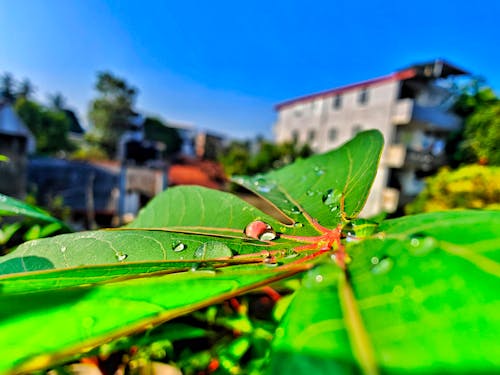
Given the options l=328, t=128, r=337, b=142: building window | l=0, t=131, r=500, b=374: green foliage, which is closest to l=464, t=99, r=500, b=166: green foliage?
l=328, t=128, r=337, b=142: building window

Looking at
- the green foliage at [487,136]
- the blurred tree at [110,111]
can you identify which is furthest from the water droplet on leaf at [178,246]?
the blurred tree at [110,111]

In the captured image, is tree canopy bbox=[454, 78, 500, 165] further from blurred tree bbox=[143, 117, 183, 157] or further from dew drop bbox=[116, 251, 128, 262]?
blurred tree bbox=[143, 117, 183, 157]

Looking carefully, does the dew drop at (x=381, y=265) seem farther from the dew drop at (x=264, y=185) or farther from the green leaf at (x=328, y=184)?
the dew drop at (x=264, y=185)

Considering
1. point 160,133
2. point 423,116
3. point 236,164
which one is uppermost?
point 160,133

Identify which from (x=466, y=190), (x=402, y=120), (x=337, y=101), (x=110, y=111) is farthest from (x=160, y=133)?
(x=466, y=190)

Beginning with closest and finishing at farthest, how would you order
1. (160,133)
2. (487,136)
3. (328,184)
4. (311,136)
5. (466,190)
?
(328,184) < (466,190) < (487,136) < (311,136) < (160,133)

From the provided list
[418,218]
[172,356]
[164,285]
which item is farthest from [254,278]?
[172,356]

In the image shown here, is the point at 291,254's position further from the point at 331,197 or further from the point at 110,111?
the point at 110,111
